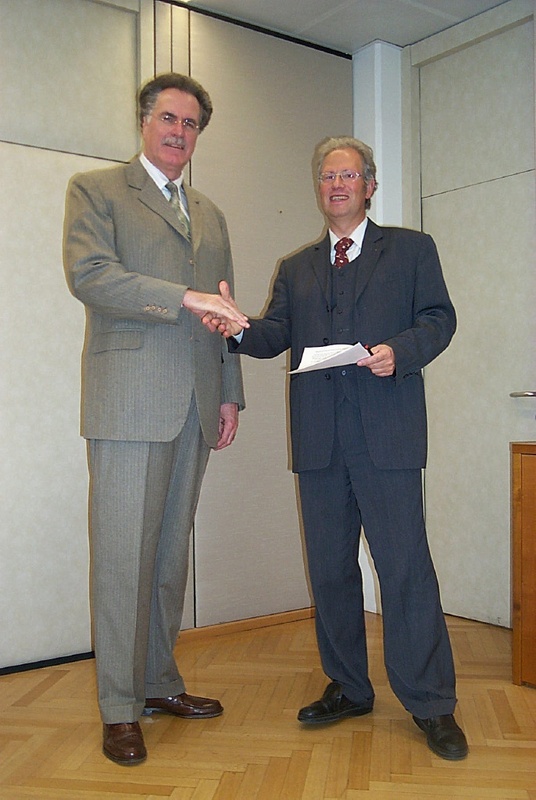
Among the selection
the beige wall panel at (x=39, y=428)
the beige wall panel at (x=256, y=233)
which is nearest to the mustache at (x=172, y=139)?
the beige wall panel at (x=39, y=428)

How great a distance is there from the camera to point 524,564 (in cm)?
262

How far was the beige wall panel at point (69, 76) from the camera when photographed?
2.89m

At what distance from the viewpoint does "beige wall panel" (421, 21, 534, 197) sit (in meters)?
3.29

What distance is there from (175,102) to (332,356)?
33.2 inches

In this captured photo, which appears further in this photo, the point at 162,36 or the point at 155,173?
the point at 162,36

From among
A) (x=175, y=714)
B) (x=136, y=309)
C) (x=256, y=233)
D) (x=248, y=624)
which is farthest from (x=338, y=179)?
(x=248, y=624)

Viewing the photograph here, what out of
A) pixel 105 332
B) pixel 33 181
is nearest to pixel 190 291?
pixel 105 332

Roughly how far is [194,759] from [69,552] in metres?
1.13

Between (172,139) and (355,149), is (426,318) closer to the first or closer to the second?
(355,149)

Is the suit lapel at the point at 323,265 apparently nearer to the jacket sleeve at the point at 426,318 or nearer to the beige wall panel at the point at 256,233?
the jacket sleeve at the point at 426,318

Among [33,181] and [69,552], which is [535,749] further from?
[33,181]

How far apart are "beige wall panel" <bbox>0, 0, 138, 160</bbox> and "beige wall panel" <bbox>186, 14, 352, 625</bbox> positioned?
300mm

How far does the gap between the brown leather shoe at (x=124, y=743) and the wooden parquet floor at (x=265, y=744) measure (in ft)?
0.08

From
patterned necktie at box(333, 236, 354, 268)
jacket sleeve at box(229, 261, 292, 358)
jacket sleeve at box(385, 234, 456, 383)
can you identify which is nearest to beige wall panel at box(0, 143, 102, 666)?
jacket sleeve at box(229, 261, 292, 358)
